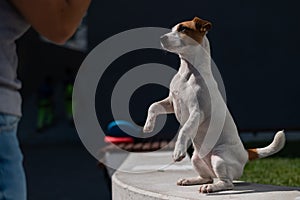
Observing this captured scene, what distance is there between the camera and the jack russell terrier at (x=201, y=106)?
3396 millimetres

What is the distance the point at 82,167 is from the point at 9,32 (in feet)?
27.3

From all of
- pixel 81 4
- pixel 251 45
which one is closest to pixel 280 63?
pixel 251 45

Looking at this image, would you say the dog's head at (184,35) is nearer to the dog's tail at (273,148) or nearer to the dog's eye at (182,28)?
the dog's eye at (182,28)

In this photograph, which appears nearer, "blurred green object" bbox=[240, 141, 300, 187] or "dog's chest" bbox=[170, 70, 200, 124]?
"dog's chest" bbox=[170, 70, 200, 124]

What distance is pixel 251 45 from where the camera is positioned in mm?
11461

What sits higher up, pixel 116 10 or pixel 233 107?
pixel 116 10

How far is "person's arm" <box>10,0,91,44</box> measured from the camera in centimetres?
171

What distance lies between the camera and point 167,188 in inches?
146

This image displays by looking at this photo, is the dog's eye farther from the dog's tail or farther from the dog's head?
the dog's tail

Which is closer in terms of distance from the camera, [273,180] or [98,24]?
[273,180]

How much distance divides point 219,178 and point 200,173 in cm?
25

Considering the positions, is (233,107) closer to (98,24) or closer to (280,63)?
(280,63)

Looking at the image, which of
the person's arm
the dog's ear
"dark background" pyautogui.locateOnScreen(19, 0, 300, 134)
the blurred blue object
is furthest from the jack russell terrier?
"dark background" pyautogui.locateOnScreen(19, 0, 300, 134)

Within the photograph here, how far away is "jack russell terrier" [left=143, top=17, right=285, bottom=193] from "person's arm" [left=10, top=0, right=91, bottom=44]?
1.59 meters
